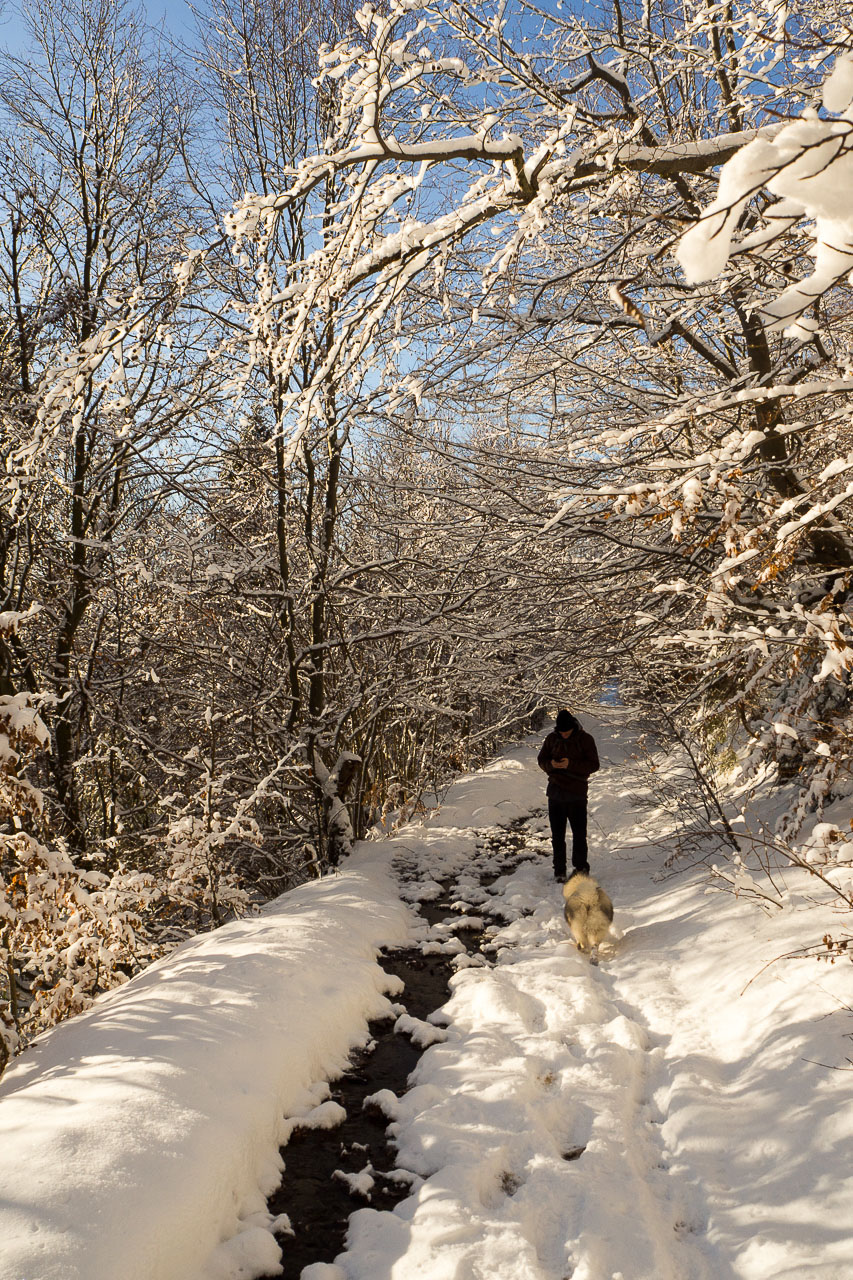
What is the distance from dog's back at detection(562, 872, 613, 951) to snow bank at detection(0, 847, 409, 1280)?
1510 mm

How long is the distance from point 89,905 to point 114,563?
4.61m

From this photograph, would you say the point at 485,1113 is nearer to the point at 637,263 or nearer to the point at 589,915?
the point at 589,915

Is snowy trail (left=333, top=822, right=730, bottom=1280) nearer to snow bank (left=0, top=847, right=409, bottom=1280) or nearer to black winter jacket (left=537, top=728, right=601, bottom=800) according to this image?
snow bank (left=0, top=847, right=409, bottom=1280)

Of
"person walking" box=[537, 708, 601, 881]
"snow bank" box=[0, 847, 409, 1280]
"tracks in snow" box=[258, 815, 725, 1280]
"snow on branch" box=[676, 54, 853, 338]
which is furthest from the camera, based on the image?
"person walking" box=[537, 708, 601, 881]

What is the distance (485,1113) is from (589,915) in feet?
7.17

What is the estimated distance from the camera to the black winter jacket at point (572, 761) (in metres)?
6.61

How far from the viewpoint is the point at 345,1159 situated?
9.78 ft

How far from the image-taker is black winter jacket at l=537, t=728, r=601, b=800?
260 inches

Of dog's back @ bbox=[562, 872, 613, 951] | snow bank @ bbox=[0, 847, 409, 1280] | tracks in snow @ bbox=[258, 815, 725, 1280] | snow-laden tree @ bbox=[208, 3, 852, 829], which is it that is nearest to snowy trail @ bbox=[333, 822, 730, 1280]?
tracks in snow @ bbox=[258, 815, 725, 1280]

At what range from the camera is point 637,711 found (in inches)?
278

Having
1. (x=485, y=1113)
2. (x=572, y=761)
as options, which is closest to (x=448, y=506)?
(x=572, y=761)

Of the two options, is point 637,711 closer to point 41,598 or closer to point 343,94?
point 343,94

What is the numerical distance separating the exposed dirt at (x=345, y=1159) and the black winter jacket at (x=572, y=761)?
2.62 m

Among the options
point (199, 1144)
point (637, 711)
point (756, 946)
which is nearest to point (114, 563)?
point (637, 711)
